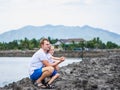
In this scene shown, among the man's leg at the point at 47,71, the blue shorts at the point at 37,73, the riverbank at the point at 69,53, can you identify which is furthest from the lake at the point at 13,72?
the riverbank at the point at 69,53

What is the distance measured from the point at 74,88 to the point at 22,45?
435ft

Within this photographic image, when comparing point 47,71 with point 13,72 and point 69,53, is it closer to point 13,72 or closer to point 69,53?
point 13,72

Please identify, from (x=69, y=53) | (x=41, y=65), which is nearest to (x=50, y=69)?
(x=41, y=65)

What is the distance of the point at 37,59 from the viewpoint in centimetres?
1088

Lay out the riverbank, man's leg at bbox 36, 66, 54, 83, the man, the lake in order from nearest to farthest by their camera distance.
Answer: the man
man's leg at bbox 36, 66, 54, 83
the lake
the riverbank

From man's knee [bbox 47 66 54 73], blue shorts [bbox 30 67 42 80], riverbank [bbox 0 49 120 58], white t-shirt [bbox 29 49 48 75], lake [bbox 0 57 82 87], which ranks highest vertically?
white t-shirt [bbox 29 49 48 75]

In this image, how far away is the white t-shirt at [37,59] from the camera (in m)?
10.8

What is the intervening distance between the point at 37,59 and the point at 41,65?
8.2 inches

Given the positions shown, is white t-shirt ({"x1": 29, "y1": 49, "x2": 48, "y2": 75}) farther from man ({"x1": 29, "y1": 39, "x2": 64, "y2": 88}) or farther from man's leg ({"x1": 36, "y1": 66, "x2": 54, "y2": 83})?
man's leg ({"x1": 36, "y1": 66, "x2": 54, "y2": 83})

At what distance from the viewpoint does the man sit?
10812 millimetres

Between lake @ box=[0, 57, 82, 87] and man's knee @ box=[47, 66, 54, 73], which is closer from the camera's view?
man's knee @ box=[47, 66, 54, 73]

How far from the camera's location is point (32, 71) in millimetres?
10977

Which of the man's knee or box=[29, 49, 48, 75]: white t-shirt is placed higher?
box=[29, 49, 48, 75]: white t-shirt

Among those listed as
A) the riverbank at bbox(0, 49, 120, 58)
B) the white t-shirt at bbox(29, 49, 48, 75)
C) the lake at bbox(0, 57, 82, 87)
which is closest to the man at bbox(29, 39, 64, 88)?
the white t-shirt at bbox(29, 49, 48, 75)
